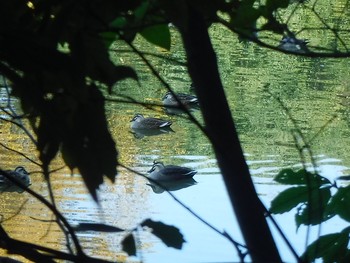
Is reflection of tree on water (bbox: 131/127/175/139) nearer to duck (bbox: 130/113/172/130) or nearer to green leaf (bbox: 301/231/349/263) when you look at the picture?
duck (bbox: 130/113/172/130)

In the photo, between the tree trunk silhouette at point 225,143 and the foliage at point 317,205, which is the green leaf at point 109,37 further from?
the foliage at point 317,205

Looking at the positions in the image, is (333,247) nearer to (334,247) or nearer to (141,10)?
(334,247)

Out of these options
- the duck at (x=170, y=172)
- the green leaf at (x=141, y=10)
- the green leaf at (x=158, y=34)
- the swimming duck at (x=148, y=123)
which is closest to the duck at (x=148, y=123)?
the swimming duck at (x=148, y=123)

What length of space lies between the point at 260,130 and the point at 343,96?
1.30m

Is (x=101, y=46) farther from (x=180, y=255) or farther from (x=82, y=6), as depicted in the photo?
(x=180, y=255)

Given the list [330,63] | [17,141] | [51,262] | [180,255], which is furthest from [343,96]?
[51,262]

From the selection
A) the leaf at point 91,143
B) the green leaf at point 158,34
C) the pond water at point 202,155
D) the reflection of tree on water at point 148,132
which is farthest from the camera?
the reflection of tree on water at point 148,132

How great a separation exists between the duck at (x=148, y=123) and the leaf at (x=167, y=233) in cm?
675

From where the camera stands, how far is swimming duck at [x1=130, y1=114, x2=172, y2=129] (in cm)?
755

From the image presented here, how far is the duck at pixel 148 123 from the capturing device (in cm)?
755

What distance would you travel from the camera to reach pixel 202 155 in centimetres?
690

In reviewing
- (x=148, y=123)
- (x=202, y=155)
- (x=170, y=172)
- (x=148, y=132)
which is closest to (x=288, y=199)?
(x=170, y=172)

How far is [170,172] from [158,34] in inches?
212

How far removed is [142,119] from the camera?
7637 millimetres
